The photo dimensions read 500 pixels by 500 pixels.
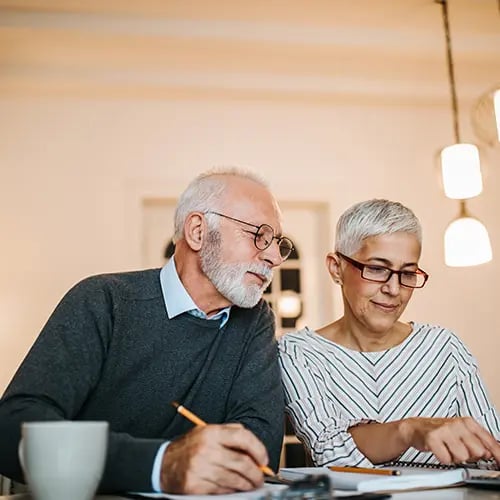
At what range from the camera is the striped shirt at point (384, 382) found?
5.44 ft

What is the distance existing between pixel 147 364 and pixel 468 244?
2064 millimetres

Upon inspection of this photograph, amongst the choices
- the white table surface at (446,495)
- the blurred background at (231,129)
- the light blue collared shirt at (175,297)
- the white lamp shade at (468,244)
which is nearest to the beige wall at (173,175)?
the blurred background at (231,129)

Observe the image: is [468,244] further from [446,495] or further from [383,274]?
[446,495]

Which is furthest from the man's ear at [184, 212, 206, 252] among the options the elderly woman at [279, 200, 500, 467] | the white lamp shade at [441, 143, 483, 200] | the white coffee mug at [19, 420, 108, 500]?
the white lamp shade at [441, 143, 483, 200]

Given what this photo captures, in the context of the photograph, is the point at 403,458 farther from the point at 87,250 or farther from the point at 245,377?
the point at 87,250

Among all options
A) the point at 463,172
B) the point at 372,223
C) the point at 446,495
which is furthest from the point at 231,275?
the point at 463,172

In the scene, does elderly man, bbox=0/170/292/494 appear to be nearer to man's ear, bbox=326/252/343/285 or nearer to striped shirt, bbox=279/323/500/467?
striped shirt, bbox=279/323/500/467

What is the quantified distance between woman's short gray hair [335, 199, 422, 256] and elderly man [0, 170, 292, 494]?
8.5 inches

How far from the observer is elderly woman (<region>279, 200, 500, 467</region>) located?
1.69 meters

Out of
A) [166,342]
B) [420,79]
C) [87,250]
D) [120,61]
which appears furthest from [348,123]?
[166,342]

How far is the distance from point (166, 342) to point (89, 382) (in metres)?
0.20

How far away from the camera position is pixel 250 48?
3900mm

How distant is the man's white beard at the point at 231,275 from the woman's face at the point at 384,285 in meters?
0.29

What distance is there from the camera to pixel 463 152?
9.80ft
